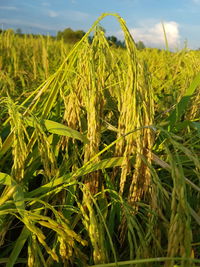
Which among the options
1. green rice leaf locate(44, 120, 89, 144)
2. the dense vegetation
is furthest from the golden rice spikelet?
green rice leaf locate(44, 120, 89, 144)

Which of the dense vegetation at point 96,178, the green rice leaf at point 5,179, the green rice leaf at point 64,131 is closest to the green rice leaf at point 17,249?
the dense vegetation at point 96,178

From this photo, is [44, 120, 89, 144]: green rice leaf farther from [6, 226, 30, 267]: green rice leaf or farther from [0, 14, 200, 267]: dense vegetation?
[6, 226, 30, 267]: green rice leaf

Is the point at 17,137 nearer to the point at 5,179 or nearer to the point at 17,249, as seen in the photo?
the point at 5,179

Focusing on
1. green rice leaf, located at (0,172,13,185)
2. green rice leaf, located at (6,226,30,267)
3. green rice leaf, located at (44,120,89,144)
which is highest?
green rice leaf, located at (44,120,89,144)

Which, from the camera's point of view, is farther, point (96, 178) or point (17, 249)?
point (96, 178)

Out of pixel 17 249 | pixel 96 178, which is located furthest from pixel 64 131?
pixel 17 249

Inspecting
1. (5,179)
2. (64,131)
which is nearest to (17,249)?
(5,179)

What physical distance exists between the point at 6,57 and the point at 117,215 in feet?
8.59

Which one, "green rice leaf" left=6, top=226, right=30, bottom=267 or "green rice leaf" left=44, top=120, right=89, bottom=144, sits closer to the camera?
"green rice leaf" left=6, top=226, right=30, bottom=267

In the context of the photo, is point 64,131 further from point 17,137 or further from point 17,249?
point 17,249

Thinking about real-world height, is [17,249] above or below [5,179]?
below

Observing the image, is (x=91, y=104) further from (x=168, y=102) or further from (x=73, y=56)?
(x=168, y=102)

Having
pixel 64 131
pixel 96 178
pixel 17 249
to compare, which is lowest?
pixel 17 249

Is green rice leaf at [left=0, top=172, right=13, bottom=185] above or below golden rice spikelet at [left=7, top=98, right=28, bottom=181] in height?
below
